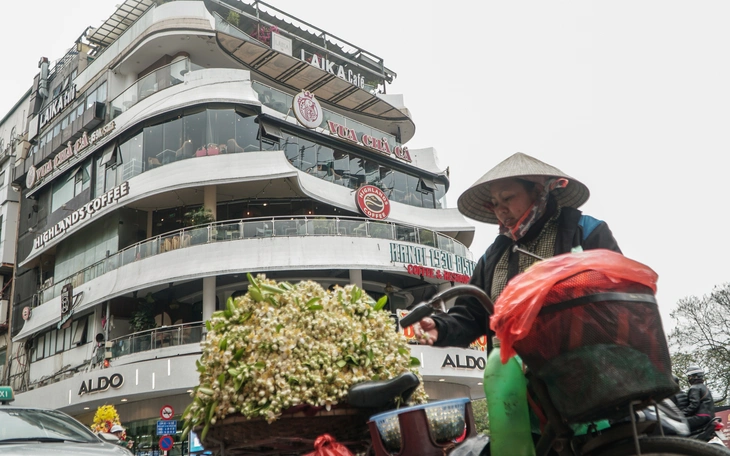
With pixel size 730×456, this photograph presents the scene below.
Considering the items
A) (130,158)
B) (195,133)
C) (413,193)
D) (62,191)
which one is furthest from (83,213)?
(413,193)

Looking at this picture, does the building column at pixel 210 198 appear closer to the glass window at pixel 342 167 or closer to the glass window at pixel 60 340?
the glass window at pixel 342 167

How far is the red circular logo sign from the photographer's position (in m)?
28.0

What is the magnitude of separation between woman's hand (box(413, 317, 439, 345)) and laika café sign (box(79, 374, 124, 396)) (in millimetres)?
22702

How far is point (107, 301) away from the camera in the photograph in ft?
89.0

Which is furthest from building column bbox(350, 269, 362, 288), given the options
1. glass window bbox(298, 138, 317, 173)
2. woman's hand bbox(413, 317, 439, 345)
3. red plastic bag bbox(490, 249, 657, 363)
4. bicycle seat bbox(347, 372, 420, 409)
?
red plastic bag bbox(490, 249, 657, 363)

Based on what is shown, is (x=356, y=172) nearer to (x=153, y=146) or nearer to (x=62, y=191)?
(x=153, y=146)

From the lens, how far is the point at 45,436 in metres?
5.88

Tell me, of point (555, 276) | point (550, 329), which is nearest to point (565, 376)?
point (550, 329)

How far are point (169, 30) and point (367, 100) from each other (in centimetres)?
985

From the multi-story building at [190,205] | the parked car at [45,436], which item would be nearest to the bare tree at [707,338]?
the multi-story building at [190,205]

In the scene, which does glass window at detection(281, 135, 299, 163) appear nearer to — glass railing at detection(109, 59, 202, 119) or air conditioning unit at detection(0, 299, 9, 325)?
glass railing at detection(109, 59, 202, 119)

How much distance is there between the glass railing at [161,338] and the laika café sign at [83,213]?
5797mm

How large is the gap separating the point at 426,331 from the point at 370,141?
27.8 meters

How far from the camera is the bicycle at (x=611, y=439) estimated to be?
1974 millimetres
